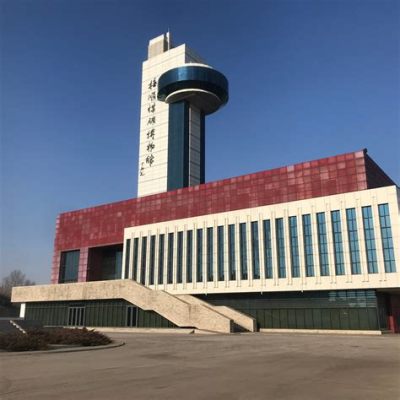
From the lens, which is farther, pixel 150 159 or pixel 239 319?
pixel 150 159

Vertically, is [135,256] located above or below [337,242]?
above

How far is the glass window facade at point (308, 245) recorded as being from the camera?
48.7 metres

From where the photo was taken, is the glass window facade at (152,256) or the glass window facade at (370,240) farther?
the glass window facade at (152,256)

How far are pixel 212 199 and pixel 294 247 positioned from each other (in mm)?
16461

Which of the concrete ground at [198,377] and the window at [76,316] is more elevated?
the window at [76,316]

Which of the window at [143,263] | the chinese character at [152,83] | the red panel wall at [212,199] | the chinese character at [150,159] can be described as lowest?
the window at [143,263]

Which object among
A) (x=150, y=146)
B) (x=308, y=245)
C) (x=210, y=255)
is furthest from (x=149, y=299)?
(x=150, y=146)

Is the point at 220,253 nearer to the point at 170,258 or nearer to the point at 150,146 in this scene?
the point at 170,258

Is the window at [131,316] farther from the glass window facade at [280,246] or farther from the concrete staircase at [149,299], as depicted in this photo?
the glass window facade at [280,246]

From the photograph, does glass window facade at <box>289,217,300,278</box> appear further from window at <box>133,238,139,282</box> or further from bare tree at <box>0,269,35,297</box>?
bare tree at <box>0,269,35,297</box>

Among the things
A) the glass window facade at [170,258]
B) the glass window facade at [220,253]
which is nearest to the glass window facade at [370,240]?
the glass window facade at [220,253]

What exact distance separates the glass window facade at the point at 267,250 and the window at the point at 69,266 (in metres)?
40.7

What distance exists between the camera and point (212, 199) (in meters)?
62.6

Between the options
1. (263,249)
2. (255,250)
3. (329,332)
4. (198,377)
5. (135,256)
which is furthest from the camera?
(135,256)
